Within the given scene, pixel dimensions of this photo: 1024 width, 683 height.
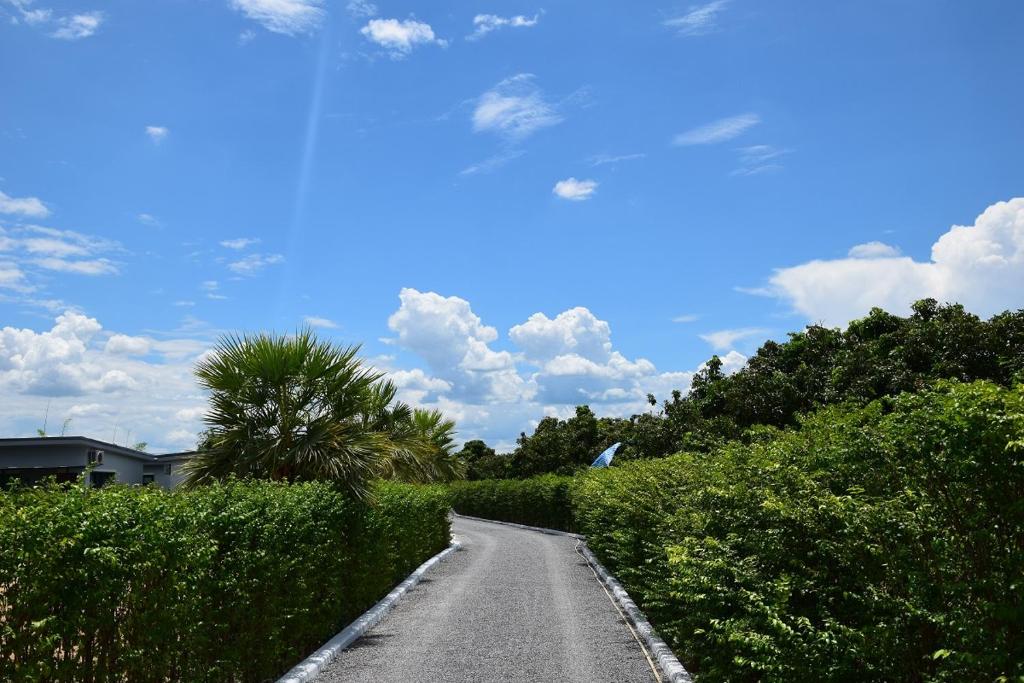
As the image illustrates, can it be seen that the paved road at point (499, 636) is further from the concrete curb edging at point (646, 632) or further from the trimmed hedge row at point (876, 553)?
the trimmed hedge row at point (876, 553)

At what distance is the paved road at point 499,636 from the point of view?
356 inches

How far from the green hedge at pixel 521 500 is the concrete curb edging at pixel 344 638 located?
61.8ft

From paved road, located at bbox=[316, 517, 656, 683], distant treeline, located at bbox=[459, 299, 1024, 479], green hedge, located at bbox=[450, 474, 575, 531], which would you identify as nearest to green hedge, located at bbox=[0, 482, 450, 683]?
paved road, located at bbox=[316, 517, 656, 683]

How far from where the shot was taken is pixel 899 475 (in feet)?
17.9

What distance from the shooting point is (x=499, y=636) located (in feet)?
36.4

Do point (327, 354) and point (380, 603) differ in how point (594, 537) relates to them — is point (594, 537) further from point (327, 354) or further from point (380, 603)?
point (327, 354)

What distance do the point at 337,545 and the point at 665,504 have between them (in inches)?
182

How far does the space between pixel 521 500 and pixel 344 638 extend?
3157 centimetres

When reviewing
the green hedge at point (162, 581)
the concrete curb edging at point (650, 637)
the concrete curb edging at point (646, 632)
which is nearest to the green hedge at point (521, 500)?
the concrete curb edging at point (646, 632)

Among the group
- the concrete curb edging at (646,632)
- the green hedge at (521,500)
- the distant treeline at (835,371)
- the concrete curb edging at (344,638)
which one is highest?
the distant treeline at (835,371)

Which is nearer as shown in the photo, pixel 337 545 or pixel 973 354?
pixel 337 545

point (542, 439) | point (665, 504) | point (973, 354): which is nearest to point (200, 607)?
point (665, 504)

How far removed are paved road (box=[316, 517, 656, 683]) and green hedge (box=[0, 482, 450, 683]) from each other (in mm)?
1105

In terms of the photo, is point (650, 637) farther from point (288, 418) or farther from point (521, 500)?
point (521, 500)
